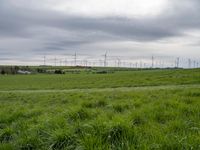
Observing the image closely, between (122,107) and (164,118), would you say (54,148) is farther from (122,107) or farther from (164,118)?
(122,107)

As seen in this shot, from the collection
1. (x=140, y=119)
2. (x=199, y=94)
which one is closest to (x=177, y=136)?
(x=140, y=119)

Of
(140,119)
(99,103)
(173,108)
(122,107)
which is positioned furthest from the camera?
(99,103)

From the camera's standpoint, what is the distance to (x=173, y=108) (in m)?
9.23

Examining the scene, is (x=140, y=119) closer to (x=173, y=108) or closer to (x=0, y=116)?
(x=173, y=108)

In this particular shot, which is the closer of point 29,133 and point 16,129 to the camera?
point 29,133

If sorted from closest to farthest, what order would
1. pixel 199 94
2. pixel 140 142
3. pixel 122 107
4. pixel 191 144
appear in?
1. pixel 191 144
2. pixel 140 142
3. pixel 122 107
4. pixel 199 94

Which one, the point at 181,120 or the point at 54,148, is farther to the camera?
the point at 181,120

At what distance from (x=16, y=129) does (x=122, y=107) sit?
12.0ft

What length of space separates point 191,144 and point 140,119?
8.47 feet

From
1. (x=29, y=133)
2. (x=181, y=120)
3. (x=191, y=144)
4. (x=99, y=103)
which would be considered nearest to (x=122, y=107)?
(x=99, y=103)

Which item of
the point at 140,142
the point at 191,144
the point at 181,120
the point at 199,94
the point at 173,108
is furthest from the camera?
the point at 199,94

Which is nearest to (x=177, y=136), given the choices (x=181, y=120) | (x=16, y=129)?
(x=181, y=120)

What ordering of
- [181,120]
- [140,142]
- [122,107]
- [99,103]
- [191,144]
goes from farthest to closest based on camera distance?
[99,103] → [122,107] → [181,120] → [140,142] → [191,144]

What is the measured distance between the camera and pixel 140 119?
26.7 ft
